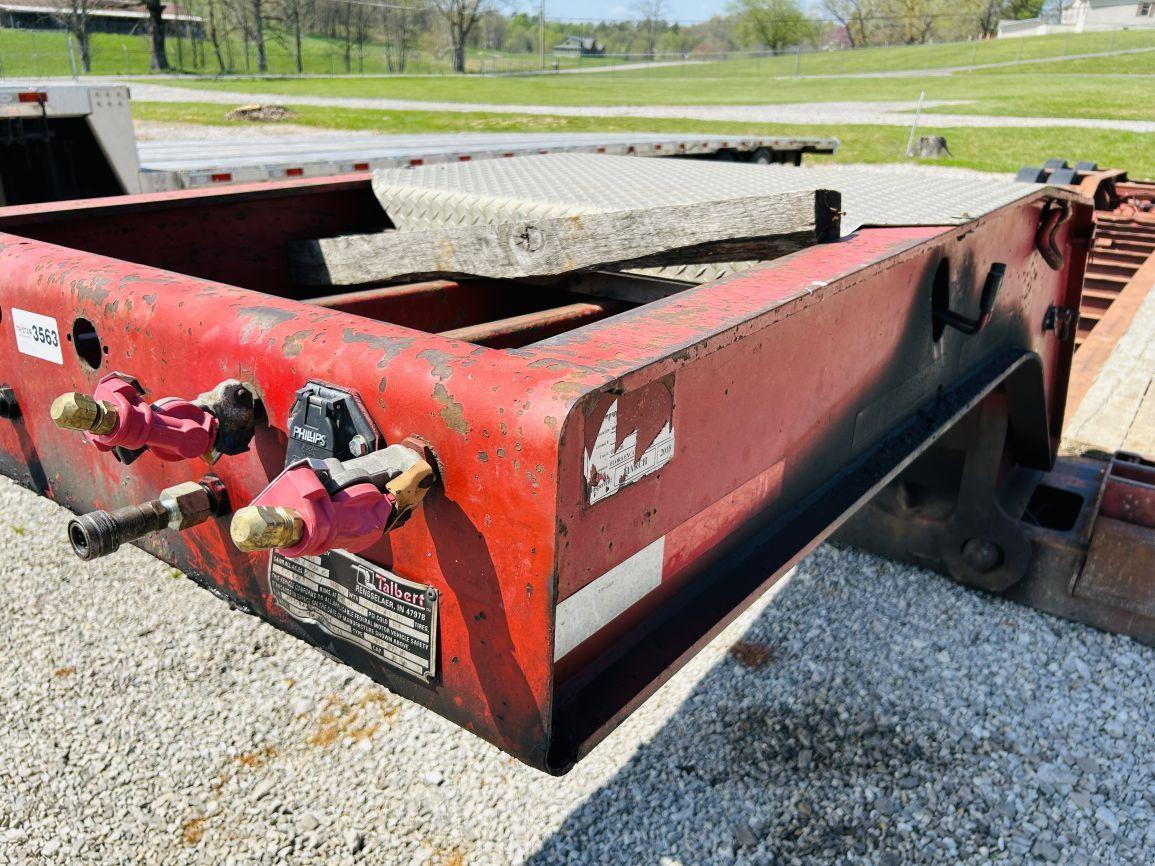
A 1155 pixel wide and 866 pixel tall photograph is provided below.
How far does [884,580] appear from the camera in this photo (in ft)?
13.8

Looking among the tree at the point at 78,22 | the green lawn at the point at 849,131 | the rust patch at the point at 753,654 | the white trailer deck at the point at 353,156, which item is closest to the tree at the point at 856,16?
the tree at the point at 78,22

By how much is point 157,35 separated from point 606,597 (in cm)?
5481

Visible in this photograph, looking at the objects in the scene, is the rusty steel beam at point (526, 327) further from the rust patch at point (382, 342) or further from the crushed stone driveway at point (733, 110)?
the crushed stone driveway at point (733, 110)

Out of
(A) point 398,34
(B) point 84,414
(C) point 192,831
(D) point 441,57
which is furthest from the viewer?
(D) point 441,57

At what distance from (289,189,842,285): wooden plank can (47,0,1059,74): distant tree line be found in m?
49.4

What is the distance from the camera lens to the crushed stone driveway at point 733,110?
24.0m

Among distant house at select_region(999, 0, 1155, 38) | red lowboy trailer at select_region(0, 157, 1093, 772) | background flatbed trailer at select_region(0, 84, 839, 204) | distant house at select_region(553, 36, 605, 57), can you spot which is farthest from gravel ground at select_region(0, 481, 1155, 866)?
distant house at select_region(553, 36, 605, 57)

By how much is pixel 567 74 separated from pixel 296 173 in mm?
55355

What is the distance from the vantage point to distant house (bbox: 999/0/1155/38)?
225 ft

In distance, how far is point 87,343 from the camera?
74.1 inches

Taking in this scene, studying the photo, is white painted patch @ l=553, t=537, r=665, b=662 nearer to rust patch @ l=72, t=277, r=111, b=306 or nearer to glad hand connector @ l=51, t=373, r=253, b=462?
glad hand connector @ l=51, t=373, r=253, b=462

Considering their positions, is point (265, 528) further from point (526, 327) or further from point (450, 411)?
point (526, 327)

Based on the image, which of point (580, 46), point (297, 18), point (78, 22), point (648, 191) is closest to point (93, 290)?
point (648, 191)

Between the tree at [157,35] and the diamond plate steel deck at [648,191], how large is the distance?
52017mm
